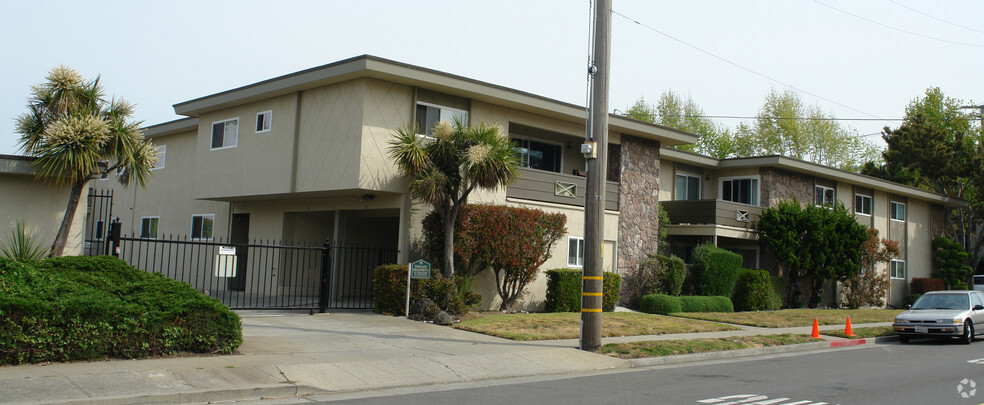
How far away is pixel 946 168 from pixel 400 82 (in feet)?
116

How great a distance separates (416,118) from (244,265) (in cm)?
971

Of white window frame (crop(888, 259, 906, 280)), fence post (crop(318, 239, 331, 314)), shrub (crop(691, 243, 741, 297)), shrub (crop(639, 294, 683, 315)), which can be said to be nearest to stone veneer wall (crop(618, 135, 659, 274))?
shrub (crop(639, 294, 683, 315))

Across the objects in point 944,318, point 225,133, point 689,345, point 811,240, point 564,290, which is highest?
point 225,133

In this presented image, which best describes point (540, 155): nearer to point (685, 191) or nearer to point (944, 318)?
point (685, 191)

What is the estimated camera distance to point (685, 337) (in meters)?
17.3

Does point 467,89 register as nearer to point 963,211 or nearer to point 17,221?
point 17,221

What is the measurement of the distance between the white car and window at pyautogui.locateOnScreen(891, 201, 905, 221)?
20.1m

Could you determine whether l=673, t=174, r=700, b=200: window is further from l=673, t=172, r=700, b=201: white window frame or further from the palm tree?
the palm tree

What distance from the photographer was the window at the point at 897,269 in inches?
1478

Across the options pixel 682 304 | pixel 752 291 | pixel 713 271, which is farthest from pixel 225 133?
pixel 752 291

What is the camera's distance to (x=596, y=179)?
551 inches

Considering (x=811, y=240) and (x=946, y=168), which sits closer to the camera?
(x=811, y=240)

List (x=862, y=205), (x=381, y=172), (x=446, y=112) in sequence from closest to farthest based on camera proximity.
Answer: (x=381, y=172) → (x=446, y=112) → (x=862, y=205)

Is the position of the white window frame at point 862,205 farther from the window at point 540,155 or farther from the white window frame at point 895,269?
the window at point 540,155
